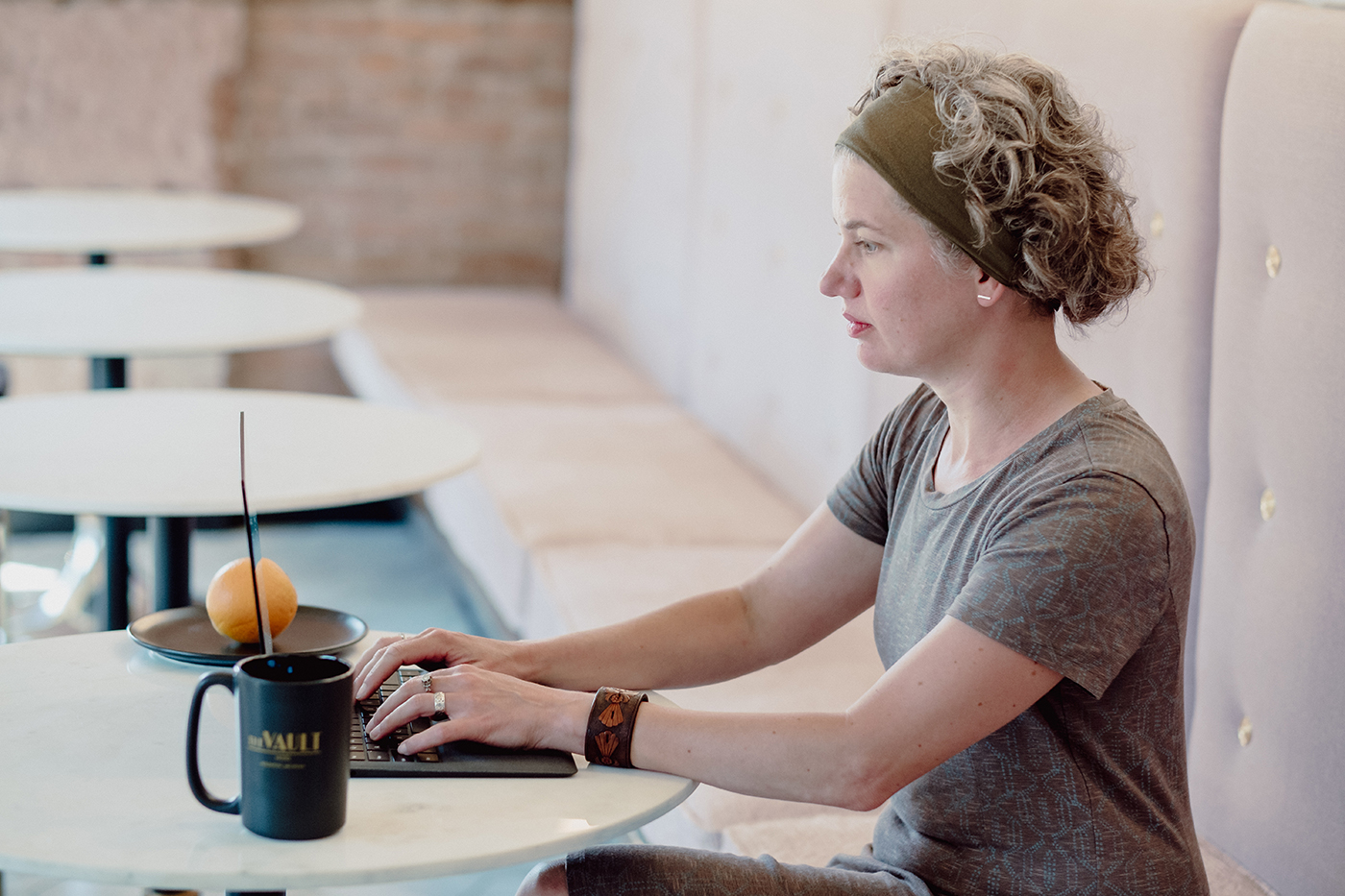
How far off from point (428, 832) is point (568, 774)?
14 cm

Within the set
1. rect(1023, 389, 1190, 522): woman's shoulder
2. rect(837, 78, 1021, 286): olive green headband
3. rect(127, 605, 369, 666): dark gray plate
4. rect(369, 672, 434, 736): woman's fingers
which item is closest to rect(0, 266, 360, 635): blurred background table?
rect(127, 605, 369, 666): dark gray plate

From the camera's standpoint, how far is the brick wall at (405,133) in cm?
433

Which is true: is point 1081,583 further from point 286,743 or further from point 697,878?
point 286,743

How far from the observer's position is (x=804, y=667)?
200 cm

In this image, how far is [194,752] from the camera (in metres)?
0.96

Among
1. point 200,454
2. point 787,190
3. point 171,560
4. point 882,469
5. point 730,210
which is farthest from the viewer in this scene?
point 730,210

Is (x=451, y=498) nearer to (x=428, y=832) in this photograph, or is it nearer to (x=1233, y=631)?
(x=1233, y=631)

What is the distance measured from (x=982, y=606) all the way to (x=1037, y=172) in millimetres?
348

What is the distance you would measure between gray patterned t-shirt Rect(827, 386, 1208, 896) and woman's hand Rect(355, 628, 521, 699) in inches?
13.9

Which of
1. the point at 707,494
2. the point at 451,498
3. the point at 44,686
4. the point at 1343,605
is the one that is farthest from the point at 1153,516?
the point at 451,498

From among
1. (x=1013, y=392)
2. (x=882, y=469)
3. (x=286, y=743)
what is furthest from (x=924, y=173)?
(x=286, y=743)

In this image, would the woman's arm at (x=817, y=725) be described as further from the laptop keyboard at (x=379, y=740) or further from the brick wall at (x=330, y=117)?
the brick wall at (x=330, y=117)

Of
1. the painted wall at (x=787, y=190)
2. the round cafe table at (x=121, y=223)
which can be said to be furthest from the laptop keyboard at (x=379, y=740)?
the round cafe table at (x=121, y=223)

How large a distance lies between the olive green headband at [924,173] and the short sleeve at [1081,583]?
0.20m
